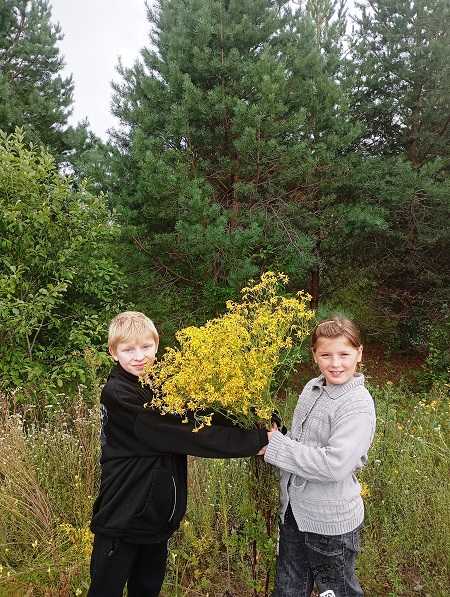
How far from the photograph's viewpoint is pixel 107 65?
24.5ft

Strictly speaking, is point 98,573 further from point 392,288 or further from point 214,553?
point 392,288

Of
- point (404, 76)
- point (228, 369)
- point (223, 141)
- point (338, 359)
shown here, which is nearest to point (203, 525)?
point (338, 359)

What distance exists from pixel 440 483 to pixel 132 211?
4.57 m

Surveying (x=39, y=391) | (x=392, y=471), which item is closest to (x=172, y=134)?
(x=39, y=391)

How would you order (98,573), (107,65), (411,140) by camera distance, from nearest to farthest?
(98,573), (107,65), (411,140)

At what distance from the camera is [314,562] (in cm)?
194

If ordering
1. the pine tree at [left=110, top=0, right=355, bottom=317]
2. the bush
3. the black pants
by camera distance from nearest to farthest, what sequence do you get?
1. the black pants
2. the bush
3. the pine tree at [left=110, top=0, right=355, bottom=317]

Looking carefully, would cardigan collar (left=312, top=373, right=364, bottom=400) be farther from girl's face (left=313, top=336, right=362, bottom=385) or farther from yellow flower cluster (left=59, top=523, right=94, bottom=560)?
yellow flower cluster (left=59, top=523, right=94, bottom=560)

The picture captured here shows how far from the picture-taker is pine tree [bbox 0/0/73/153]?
10.5 metres

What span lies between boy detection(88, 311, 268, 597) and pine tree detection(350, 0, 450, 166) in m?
7.78

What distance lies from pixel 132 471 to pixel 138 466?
31 mm

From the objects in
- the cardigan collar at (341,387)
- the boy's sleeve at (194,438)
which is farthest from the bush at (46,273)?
the cardigan collar at (341,387)

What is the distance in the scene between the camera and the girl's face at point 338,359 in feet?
6.36

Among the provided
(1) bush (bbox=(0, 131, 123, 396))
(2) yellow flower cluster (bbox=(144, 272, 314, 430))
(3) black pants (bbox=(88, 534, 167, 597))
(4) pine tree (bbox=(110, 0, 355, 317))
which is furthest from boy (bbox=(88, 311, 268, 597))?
(4) pine tree (bbox=(110, 0, 355, 317))
